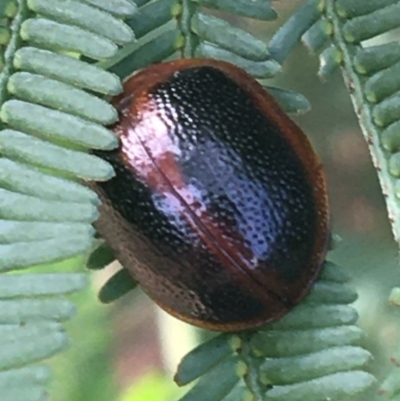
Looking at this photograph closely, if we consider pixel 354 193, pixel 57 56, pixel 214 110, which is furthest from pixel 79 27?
pixel 354 193

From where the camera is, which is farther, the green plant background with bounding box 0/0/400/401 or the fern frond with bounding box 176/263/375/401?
the green plant background with bounding box 0/0/400/401

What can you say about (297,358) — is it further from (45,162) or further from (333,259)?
(333,259)

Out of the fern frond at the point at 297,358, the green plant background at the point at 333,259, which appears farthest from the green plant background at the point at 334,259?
the fern frond at the point at 297,358

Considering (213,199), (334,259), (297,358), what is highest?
(213,199)

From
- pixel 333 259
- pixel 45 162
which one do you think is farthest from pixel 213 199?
pixel 333 259

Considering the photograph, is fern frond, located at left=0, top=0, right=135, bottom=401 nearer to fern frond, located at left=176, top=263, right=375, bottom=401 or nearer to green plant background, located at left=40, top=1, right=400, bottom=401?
fern frond, located at left=176, top=263, right=375, bottom=401

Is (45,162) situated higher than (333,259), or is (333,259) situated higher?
(45,162)

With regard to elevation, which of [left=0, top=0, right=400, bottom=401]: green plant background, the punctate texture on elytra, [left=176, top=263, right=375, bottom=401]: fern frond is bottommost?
[left=0, top=0, right=400, bottom=401]: green plant background

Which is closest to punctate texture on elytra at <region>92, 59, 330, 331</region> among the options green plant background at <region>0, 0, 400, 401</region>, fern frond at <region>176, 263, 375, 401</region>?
fern frond at <region>176, 263, 375, 401</region>

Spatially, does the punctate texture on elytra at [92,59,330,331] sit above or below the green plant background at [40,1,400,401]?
above
